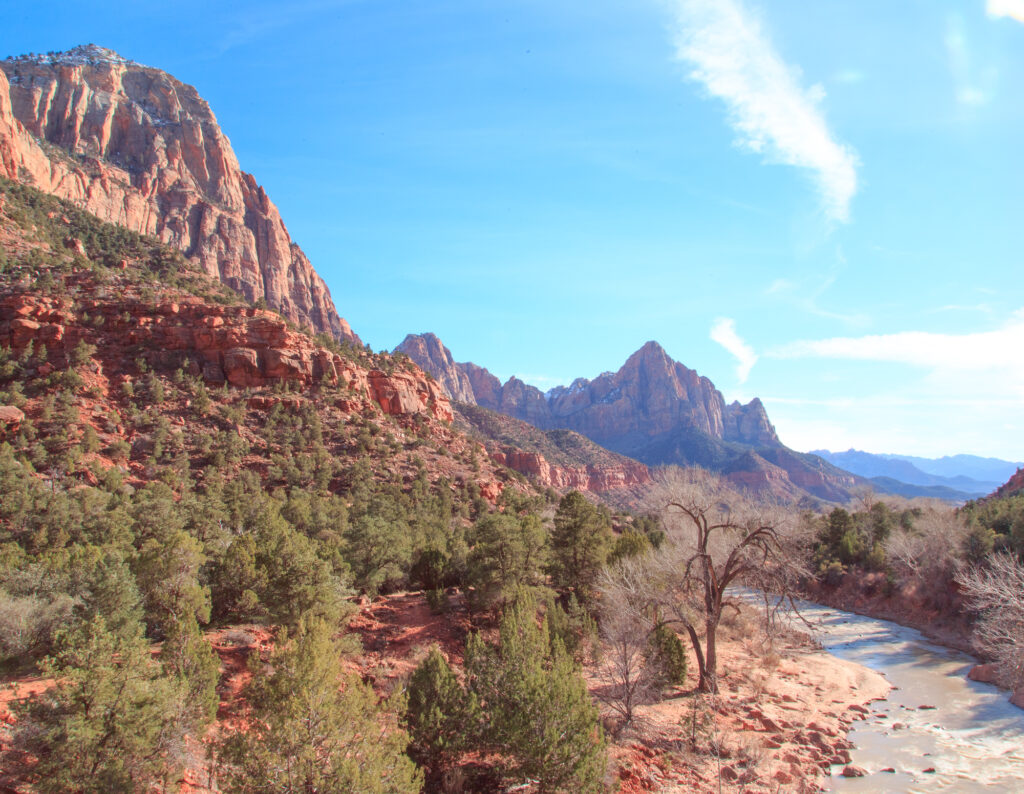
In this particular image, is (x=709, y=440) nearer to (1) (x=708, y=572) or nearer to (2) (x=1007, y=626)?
(2) (x=1007, y=626)

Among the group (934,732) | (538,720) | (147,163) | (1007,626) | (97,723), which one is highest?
(147,163)

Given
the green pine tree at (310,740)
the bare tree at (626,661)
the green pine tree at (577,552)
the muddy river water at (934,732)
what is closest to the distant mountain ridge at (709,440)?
the muddy river water at (934,732)

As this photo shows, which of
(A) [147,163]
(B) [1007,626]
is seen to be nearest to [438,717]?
(B) [1007,626]

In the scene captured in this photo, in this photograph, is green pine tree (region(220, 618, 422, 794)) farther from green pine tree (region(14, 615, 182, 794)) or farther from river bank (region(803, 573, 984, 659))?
river bank (region(803, 573, 984, 659))

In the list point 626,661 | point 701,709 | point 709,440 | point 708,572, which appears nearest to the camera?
point 626,661

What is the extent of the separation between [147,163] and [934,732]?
427 feet

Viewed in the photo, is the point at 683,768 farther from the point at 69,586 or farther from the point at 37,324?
the point at 37,324

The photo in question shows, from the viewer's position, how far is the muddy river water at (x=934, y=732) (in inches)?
527

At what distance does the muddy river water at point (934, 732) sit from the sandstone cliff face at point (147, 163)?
271ft

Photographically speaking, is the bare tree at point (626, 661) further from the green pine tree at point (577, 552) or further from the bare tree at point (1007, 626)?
the bare tree at point (1007, 626)

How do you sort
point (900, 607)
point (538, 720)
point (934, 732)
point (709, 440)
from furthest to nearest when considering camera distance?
point (709, 440), point (900, 607), point (934, 732), point (538, 720)

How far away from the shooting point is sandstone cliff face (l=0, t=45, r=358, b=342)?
80812mm

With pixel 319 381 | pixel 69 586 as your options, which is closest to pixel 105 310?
pixel 319 381

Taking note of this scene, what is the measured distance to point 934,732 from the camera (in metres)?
16.4
